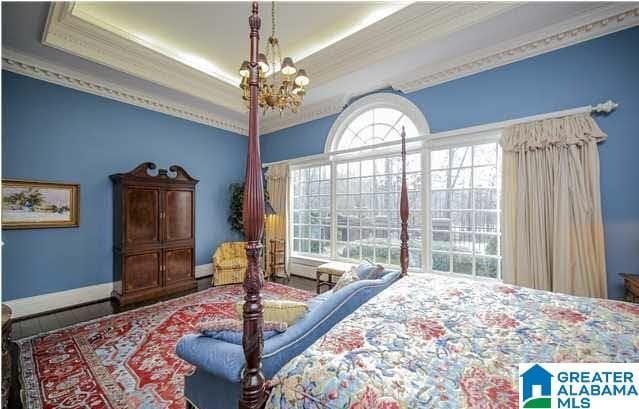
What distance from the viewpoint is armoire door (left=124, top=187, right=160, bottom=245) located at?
12.2 ft

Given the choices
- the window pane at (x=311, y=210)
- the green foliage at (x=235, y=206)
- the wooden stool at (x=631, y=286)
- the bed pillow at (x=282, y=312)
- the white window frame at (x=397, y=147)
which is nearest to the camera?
the bed pillow at (x=282, y=312)

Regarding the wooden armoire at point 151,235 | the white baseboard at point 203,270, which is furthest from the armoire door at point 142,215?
the white baseboard at point 203,270

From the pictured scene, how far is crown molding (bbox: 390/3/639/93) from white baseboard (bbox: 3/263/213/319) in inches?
207

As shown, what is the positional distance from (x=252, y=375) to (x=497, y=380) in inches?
37.8

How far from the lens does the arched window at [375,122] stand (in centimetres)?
383

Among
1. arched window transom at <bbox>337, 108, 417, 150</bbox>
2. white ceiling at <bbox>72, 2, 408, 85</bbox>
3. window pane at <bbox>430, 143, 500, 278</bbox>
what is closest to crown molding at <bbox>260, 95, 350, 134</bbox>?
arched window transom at <bbox>337, 108, 417, 150</bbox>

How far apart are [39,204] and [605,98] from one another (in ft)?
21.3

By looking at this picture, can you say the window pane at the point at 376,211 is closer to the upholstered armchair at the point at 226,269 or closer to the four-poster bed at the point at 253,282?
the upholstered armchair at the point at 226,269

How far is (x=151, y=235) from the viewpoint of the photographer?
3.93m

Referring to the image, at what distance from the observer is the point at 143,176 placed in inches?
152

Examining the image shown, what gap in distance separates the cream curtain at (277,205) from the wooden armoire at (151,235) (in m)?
1.35

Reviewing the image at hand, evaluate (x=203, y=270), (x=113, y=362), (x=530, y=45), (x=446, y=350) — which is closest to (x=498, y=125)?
(x=530, y=45)

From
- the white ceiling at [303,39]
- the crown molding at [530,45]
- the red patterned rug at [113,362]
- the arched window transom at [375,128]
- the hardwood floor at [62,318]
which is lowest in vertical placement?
the red patterned rug at [113,362]

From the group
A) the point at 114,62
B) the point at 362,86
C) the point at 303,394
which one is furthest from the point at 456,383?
the point at 114,62
